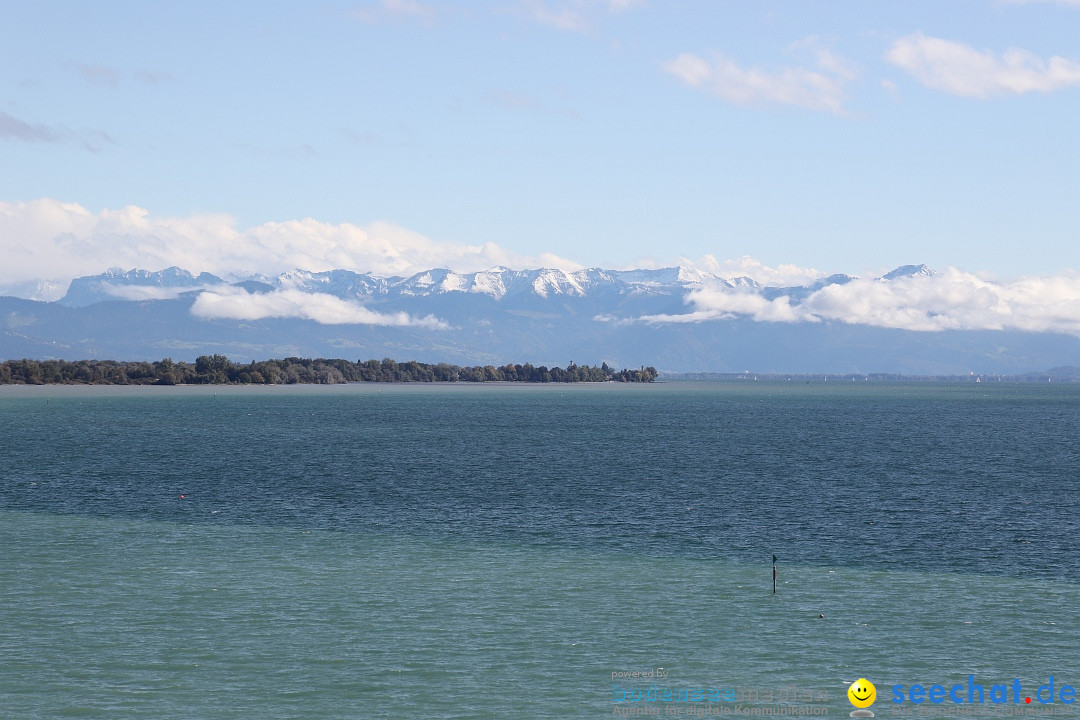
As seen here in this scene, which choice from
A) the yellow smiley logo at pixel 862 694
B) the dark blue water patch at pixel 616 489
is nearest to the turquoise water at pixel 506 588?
the dark blue water patch at pixel 616 489

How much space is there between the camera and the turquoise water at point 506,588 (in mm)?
35156

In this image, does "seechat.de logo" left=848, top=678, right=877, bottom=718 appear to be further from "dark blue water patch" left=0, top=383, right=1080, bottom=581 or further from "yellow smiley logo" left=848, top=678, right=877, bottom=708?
"dark blue water patch" left=0, top=383, right=1080, bottom=581

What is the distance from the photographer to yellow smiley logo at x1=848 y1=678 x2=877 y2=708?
3322cm

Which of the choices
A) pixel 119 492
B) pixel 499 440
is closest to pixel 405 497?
pixel 119 492

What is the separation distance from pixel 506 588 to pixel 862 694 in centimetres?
1831

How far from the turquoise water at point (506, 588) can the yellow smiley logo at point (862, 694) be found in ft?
2.12

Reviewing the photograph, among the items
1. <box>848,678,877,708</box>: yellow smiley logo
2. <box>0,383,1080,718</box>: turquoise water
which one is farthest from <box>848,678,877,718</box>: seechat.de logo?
<box>0,383,1080,718</box>: turquoise water

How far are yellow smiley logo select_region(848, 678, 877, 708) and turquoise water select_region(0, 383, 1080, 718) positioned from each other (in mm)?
646

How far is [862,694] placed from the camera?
33438mm

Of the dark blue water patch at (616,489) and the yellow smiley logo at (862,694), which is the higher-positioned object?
the dark blue water patch at (616,489)

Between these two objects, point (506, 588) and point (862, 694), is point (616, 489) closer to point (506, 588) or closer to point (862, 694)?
point (506, 588)

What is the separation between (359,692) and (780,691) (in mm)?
12648

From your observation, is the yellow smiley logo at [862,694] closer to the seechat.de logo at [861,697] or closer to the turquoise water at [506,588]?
the seechat.de logo at [861,697]

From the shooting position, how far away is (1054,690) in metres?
34.8
